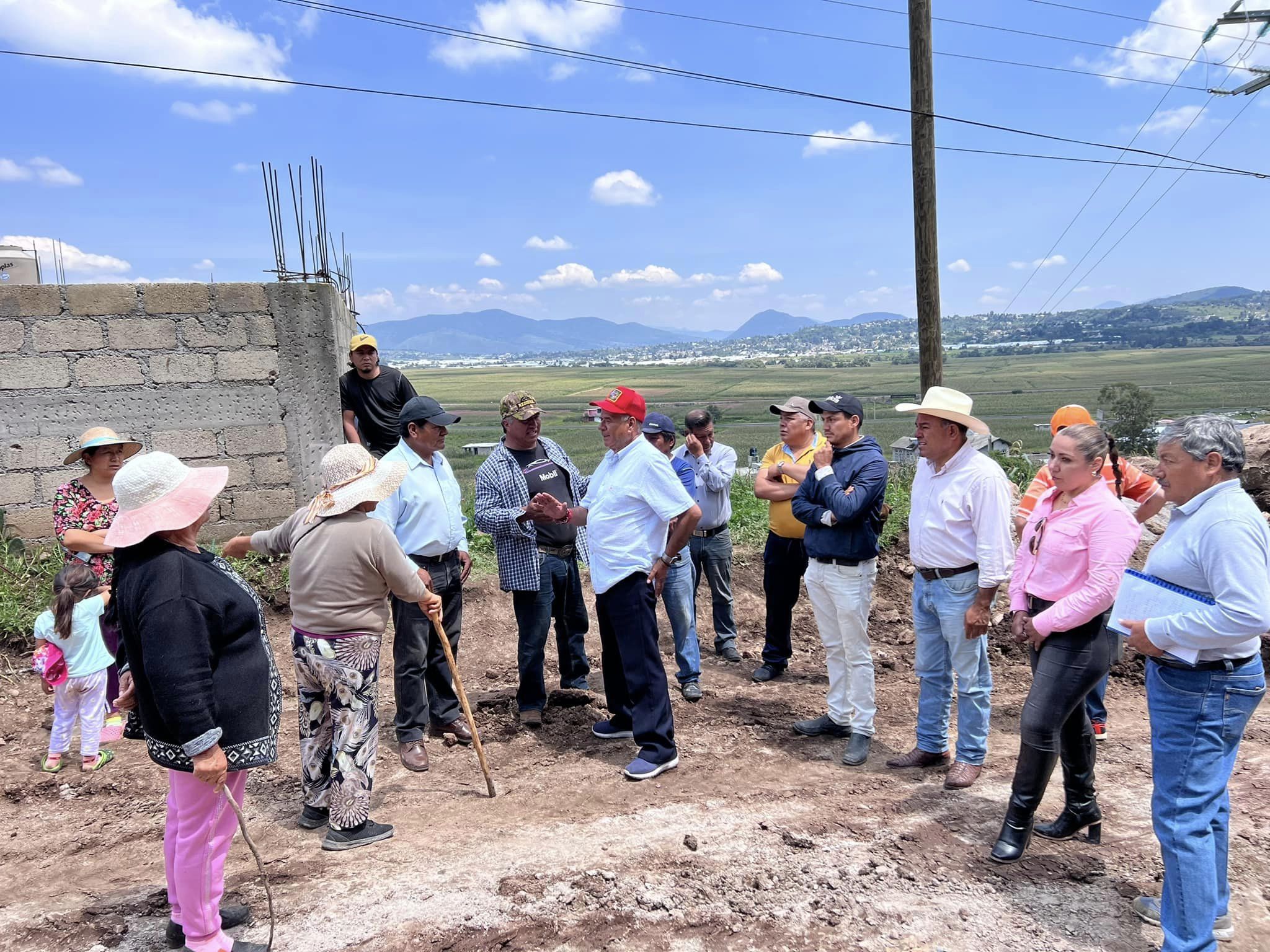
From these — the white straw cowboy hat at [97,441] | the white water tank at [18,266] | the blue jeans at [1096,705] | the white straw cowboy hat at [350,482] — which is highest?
the white water tank at [18,266]

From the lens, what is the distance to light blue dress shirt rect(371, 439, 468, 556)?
17.3 ft

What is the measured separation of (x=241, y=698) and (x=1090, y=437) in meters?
3.58

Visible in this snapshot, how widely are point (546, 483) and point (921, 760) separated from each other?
A: 9.38ft

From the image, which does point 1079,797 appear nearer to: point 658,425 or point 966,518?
point 966,518

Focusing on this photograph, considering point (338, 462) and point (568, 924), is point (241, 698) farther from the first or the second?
point (568, 924)

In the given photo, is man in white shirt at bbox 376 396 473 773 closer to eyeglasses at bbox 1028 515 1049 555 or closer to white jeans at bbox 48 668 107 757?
white jeans at bbox 48 668 107 757

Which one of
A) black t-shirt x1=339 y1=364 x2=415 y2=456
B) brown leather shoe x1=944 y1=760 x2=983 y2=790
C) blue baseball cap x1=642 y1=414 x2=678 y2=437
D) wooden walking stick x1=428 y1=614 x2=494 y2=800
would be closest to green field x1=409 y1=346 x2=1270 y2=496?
black t-shirt x1=339 y1=364 x2=415 y2=456

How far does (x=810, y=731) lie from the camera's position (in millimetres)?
5723

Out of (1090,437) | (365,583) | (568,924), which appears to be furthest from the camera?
(365,583)

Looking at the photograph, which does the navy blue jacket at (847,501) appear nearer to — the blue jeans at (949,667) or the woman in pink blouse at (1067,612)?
the blue jeans at (949,667)

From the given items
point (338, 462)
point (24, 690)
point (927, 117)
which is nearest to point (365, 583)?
point (338, 462)

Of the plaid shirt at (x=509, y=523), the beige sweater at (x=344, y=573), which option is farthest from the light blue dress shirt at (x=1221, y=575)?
the plaid shirt at (x=509, y=523)

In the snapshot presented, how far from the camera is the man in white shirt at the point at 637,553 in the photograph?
5.11m

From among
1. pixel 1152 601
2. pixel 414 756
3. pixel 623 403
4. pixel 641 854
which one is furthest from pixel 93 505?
pixel 1152 601
